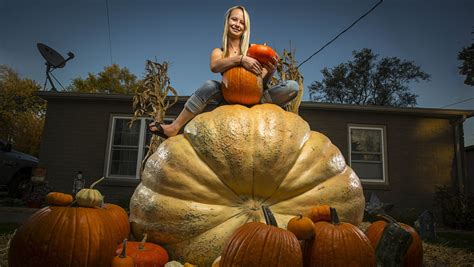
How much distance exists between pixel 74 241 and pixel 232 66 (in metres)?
1.53

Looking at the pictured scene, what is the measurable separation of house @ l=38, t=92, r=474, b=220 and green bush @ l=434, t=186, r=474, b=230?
0.98 ft

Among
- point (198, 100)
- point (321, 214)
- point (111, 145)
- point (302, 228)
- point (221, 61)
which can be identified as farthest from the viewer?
point (111, 145)

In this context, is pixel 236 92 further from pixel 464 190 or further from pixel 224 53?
pixel 464 190

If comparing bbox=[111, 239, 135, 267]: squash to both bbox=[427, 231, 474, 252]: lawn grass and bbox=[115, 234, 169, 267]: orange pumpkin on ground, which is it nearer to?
bbox=[115, 234, 169, 267]: orange pumpkin on ground

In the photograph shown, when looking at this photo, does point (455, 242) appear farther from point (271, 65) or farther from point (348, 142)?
point (348, 142)

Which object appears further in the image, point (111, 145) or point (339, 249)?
point (111, 145)

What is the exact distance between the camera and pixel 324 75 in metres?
29.2

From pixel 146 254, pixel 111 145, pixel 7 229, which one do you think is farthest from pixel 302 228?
pixel 111 145

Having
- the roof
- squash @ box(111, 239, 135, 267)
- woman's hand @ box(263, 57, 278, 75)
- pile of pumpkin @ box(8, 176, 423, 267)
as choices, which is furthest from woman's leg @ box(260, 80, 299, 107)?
the roof

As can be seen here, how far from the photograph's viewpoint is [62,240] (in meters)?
1.70

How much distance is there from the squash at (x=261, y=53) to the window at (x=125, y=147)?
26.2 feet

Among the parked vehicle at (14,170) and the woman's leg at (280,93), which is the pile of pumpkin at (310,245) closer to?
the woman's leg at (280,93)

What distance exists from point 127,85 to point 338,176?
2788 centimetres

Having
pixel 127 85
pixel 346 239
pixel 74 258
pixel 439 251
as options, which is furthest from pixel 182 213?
pixel 127 85
